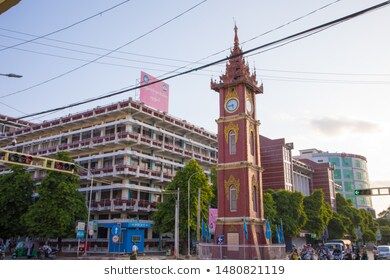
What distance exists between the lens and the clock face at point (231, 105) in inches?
1565

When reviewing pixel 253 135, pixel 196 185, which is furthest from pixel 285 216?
pixel 253 135

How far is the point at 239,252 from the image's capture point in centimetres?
3400

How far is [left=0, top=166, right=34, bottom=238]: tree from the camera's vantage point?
45406 millimetres

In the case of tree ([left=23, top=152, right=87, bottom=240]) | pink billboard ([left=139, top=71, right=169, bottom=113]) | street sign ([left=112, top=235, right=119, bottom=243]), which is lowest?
street sign ([left=112, top=235, right=119, bottom=243])

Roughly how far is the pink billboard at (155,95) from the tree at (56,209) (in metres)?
15.4

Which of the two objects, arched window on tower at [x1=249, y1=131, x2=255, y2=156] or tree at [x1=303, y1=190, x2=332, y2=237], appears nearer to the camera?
arched window on tower at [x1=249, y1=131, x2=255, y2=156]

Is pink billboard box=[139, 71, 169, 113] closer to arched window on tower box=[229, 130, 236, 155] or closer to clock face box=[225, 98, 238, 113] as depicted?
clock face box=[225, 98, 238, 113]

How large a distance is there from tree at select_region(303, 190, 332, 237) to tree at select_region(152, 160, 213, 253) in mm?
25400

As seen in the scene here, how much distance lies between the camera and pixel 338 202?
9012cm

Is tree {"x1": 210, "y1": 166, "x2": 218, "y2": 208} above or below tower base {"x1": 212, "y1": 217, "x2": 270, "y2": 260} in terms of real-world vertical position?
above

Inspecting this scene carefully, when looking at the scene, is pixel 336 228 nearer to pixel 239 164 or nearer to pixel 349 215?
pixel 349 215

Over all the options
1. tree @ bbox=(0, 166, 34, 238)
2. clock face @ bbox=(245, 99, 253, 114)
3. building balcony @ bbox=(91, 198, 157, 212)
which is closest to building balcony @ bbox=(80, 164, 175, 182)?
building balcony @ bbox=(91, 198, 157, 212)

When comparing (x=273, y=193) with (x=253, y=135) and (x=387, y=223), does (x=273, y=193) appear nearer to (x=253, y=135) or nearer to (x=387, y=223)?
(x=253, y=135)

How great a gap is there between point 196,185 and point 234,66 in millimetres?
14707
